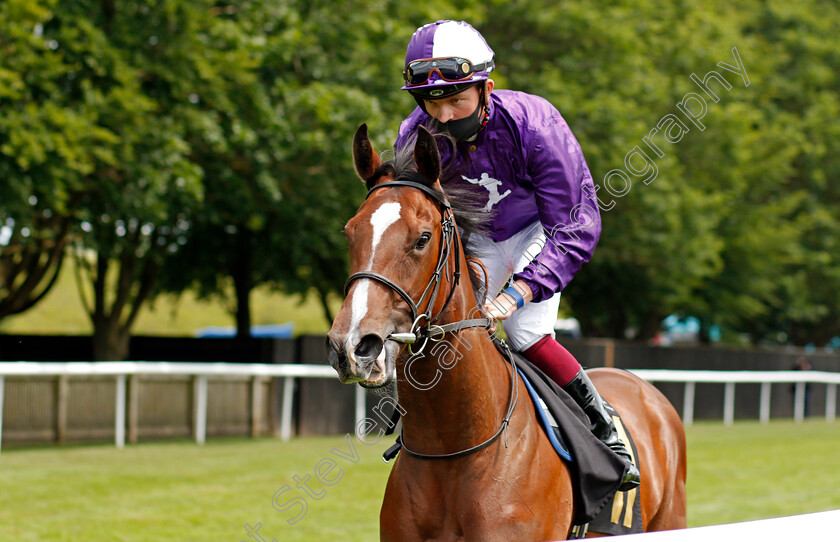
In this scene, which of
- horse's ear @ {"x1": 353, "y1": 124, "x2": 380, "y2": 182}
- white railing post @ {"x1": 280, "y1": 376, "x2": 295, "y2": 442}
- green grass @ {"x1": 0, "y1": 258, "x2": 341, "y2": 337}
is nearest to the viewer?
horse's ear @ {"x1": 353, "y1": 124, "x2": 380, "y2": 182}

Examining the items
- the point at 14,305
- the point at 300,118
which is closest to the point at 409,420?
the point at 300,118

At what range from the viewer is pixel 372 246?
2.63 m

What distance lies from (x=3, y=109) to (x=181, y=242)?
675cm

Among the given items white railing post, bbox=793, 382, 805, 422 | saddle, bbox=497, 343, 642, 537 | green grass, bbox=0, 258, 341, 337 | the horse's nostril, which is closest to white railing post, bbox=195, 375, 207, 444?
saddle, bbox=497, 343, 642, 537

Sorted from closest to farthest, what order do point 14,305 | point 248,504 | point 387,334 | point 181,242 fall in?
point 387,334, point 248,504, point 14,305, point 181,242

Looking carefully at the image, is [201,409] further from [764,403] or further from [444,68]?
[764,403]

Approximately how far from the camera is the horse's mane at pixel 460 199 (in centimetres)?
293

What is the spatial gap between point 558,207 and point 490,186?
287 millimetres

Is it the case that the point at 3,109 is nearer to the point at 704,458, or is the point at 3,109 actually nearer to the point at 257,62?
the point at 257,62

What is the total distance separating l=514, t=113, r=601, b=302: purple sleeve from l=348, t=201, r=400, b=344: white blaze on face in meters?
0.70

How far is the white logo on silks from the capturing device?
3.39 m

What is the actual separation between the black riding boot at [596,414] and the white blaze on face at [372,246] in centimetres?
124

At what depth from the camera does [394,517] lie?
297 centimetres

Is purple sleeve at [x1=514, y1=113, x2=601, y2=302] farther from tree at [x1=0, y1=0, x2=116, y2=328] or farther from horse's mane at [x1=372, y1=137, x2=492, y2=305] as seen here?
tree at [x1=0, y1=0, x2=116, y2=328]
